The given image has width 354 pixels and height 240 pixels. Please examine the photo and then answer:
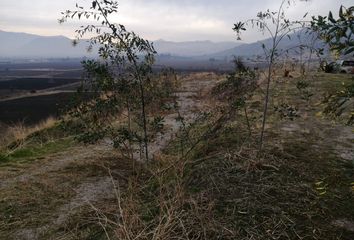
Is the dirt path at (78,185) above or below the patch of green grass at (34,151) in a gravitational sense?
above

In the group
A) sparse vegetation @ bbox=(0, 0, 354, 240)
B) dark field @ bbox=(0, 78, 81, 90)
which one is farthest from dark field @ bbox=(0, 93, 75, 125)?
dark field @ bbox=(0, 78, 81, 90)

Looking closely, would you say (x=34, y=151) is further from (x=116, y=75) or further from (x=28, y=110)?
(x=28, y=110)

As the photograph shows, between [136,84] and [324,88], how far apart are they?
11.8m

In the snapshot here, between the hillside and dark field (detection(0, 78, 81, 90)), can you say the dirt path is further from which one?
dark field (detection(0, 78, 81, 90))

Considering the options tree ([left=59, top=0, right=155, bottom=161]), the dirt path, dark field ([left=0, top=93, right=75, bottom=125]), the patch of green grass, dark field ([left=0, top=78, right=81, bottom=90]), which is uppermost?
tree ([left=59, top=0, right=155, bottom=161])

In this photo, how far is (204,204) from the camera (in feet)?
19.0

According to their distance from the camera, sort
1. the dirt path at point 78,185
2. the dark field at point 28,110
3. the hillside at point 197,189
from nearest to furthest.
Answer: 1. the hillside at point 197,189
2. the dirt path at point 78,185
3. the dark field at point 28,110

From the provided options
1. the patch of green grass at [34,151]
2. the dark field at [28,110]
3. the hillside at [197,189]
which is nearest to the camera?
the hillside at [197,189]

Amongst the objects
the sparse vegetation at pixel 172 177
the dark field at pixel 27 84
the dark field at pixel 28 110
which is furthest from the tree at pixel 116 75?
the dark field at pixel 27 84

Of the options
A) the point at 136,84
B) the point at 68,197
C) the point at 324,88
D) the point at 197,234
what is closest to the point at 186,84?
the point at 324,88

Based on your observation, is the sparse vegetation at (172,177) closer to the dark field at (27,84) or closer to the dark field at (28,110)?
the dark field at (28,110)

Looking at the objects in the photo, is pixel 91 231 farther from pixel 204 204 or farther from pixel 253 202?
pixel 253 202

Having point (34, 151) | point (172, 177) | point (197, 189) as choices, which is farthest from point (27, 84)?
point (197, 189)

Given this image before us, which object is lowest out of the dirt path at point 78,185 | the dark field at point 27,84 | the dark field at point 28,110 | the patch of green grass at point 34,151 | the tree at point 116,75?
the dark field at point 27,84
